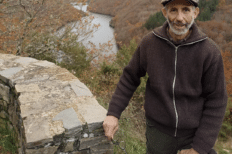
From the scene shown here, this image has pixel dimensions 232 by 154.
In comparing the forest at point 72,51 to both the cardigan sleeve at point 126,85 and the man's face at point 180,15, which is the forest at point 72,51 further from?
the man's face at point 180,15

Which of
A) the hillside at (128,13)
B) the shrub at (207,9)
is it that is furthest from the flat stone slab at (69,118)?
the shrub at (207,9)

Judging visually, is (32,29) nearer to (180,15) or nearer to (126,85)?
(126,85)

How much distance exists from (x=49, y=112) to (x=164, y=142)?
3.75ft

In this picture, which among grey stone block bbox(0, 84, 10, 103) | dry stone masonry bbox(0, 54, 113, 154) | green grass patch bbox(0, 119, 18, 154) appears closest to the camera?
dry stone masonry bbox(0, 54, 113, 154)

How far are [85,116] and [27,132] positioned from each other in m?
0.52

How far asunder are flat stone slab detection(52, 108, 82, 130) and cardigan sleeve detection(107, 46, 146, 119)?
1.31ft

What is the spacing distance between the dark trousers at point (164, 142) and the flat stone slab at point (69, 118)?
2.12 ft

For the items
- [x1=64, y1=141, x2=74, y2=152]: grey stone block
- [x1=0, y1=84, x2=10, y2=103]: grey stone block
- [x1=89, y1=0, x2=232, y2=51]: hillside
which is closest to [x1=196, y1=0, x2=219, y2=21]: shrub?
[x1=89, y1=0, x2=232, y2=51]: hillside

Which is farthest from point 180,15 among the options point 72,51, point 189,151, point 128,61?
point 128,61

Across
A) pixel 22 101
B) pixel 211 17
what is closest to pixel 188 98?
pixel 22 101

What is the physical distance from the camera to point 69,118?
1821 millimetres

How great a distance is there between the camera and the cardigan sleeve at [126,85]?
1.54 m

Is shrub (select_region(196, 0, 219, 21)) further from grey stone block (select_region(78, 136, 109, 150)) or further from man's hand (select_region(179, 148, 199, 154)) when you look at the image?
man's hand (select_region(179, 148, 199, 154))

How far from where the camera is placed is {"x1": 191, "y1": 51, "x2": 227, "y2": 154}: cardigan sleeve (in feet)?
4.13
